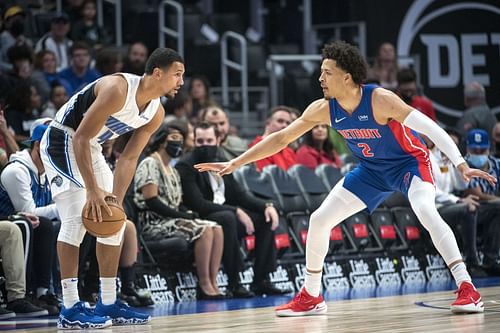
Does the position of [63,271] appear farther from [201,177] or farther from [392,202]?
[392,202]

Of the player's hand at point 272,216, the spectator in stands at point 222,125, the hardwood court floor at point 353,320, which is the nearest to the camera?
the hardwood court floor at point 353,320

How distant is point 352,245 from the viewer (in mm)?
11203

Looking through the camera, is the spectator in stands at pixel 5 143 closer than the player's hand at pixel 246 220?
Yes

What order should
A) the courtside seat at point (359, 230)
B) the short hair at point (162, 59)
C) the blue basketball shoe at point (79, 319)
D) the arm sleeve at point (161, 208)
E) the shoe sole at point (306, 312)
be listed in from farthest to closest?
1. the courtside seat at point (359, 230)
2. the arm sleeve at point (161, 208)
3. the shoe sole at point (306, 312)
4. the short hair at point (162, 59)
5. the blue basketball shoe at point (79, 319)

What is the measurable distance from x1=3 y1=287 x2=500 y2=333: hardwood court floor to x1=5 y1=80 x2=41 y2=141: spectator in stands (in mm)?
3204

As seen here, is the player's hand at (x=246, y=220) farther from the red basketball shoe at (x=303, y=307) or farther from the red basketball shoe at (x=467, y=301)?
the red basketball shoe at (x=467, y=301)

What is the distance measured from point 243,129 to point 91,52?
7.20 feet

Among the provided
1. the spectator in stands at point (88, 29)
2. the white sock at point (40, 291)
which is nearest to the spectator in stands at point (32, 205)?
the white sock at point (40, 291)

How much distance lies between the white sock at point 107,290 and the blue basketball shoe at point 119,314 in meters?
0.03

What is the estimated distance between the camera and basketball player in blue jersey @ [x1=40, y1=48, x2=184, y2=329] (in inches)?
264

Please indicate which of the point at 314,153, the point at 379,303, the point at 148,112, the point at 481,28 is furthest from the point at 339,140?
the point at 148,112

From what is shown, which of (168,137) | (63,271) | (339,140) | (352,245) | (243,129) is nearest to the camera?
(63,271)

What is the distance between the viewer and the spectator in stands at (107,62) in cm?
1191

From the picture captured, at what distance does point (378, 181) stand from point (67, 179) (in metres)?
2.15
